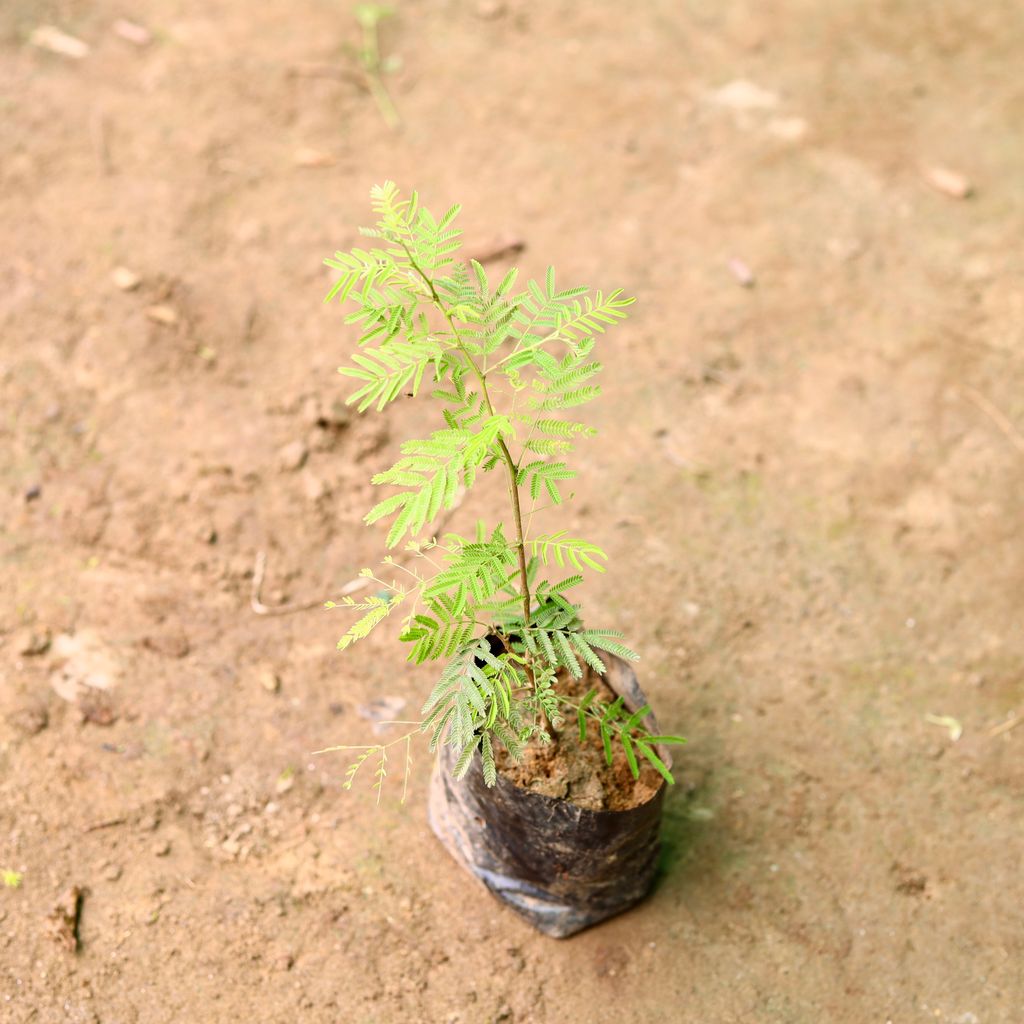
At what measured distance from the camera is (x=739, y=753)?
9.45ft

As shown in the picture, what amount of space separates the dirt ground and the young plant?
0.61m

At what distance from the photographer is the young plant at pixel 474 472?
1.89 m

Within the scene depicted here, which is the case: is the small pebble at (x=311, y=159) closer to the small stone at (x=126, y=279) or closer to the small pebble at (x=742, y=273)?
the small stone at (x=126, y=279)

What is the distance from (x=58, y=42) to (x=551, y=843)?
4.09m

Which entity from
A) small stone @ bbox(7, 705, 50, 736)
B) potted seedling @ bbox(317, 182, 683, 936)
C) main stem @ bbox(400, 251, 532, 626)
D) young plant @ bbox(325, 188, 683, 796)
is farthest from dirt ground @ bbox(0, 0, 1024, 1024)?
main stem @ bbox(400, 251, 532, 626)

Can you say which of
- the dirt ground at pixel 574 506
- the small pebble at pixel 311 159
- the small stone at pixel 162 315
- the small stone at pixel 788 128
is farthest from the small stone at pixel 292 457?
the small stone at pixel 788 128

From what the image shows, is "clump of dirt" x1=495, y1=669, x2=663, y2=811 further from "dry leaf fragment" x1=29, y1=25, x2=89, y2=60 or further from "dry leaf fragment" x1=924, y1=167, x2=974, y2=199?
"dry leaf fragment" x1=29, y1=25, x2=89, y2=60

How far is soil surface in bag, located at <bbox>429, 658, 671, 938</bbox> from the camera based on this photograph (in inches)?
89.5

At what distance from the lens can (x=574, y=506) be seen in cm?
334

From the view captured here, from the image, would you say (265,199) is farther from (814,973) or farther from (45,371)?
(814,973)

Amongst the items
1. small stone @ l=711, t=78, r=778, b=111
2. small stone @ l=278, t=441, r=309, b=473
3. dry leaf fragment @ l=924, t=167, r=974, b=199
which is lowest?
small stone @ l=278, t=441, r=309, b=473

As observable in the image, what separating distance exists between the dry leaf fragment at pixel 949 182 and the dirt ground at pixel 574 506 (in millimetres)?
23

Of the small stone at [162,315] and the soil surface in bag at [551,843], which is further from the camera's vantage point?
the small stone at [162,315]

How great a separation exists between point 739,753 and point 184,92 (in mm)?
3470
